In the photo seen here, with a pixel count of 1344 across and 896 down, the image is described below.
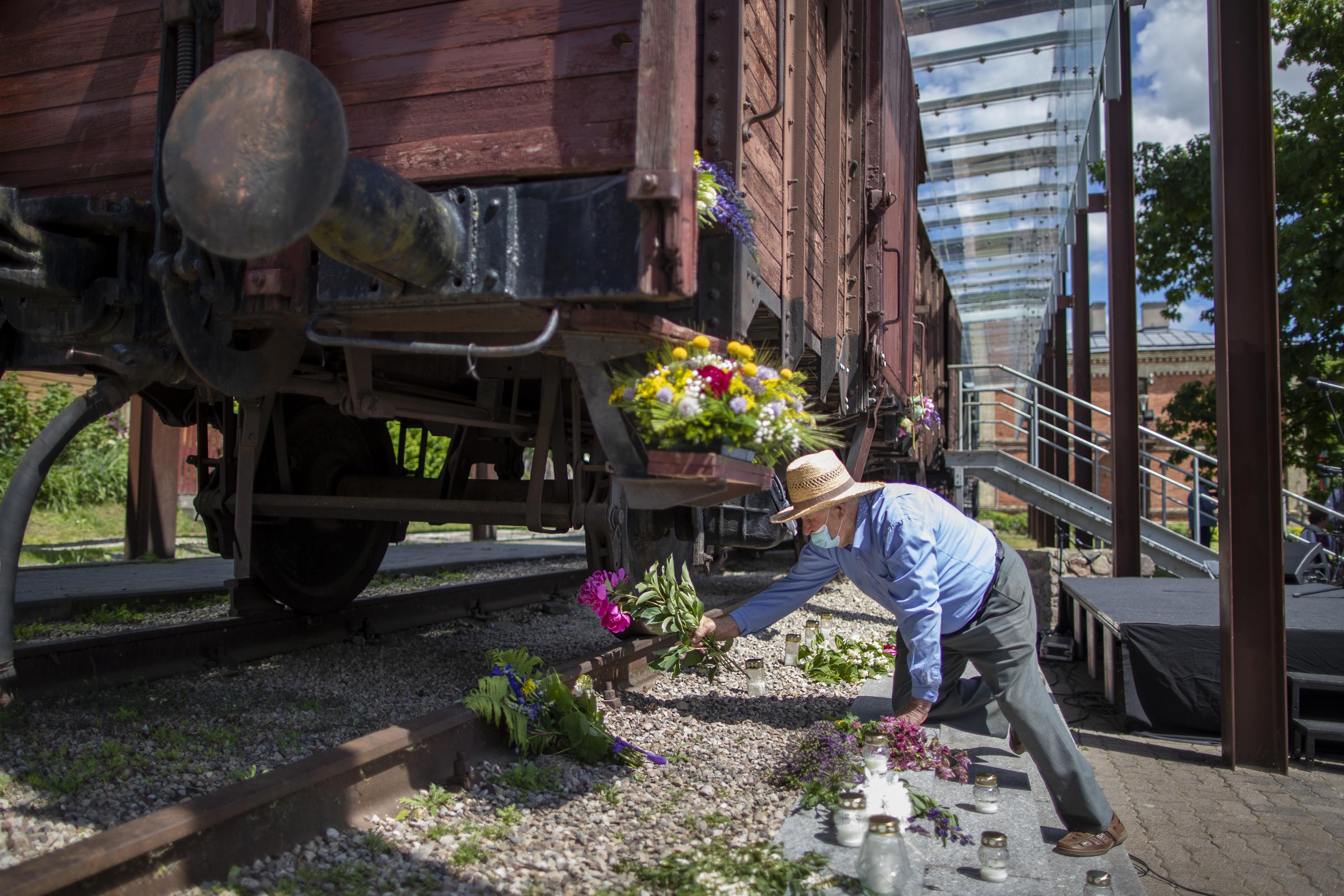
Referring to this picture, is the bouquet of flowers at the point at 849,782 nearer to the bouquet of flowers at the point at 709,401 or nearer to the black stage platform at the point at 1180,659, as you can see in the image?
the bouquet of flowers at the point at 709,401

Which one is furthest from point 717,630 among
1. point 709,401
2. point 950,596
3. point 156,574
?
point 156,574

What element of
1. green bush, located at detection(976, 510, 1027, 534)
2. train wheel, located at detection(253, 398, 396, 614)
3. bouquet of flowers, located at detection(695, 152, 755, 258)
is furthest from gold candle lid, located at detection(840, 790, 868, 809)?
green bush, located at detection(976, 510, 1027, 534)

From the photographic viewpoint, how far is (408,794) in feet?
10.5

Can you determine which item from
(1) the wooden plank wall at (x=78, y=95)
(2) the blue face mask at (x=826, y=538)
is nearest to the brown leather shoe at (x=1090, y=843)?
(2) the blue face mask at (x=826, y=538)

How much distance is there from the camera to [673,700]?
4867 mm

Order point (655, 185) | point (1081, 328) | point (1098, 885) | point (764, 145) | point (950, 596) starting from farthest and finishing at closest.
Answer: point (1081, 328), point (764, 145), point (950, 596), point (655, 185), point (1098, 885)

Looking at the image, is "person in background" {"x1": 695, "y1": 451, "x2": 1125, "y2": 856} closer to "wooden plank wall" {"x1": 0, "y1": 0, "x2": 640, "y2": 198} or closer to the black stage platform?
"wooden plank wall" {"x1": 0, "y1": 0, "x2": 640, "y2": 198}

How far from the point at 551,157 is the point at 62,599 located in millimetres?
5395

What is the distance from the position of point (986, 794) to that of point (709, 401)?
1.72 meters

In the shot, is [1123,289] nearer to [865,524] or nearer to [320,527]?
[865,524]

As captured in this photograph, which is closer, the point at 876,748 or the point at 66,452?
the point at 876,748

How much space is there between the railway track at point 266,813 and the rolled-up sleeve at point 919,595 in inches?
63.8

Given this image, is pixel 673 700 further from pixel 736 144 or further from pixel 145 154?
pixel 145 154

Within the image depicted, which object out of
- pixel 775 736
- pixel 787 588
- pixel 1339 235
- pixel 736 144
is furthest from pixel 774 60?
pixel 1339 235
